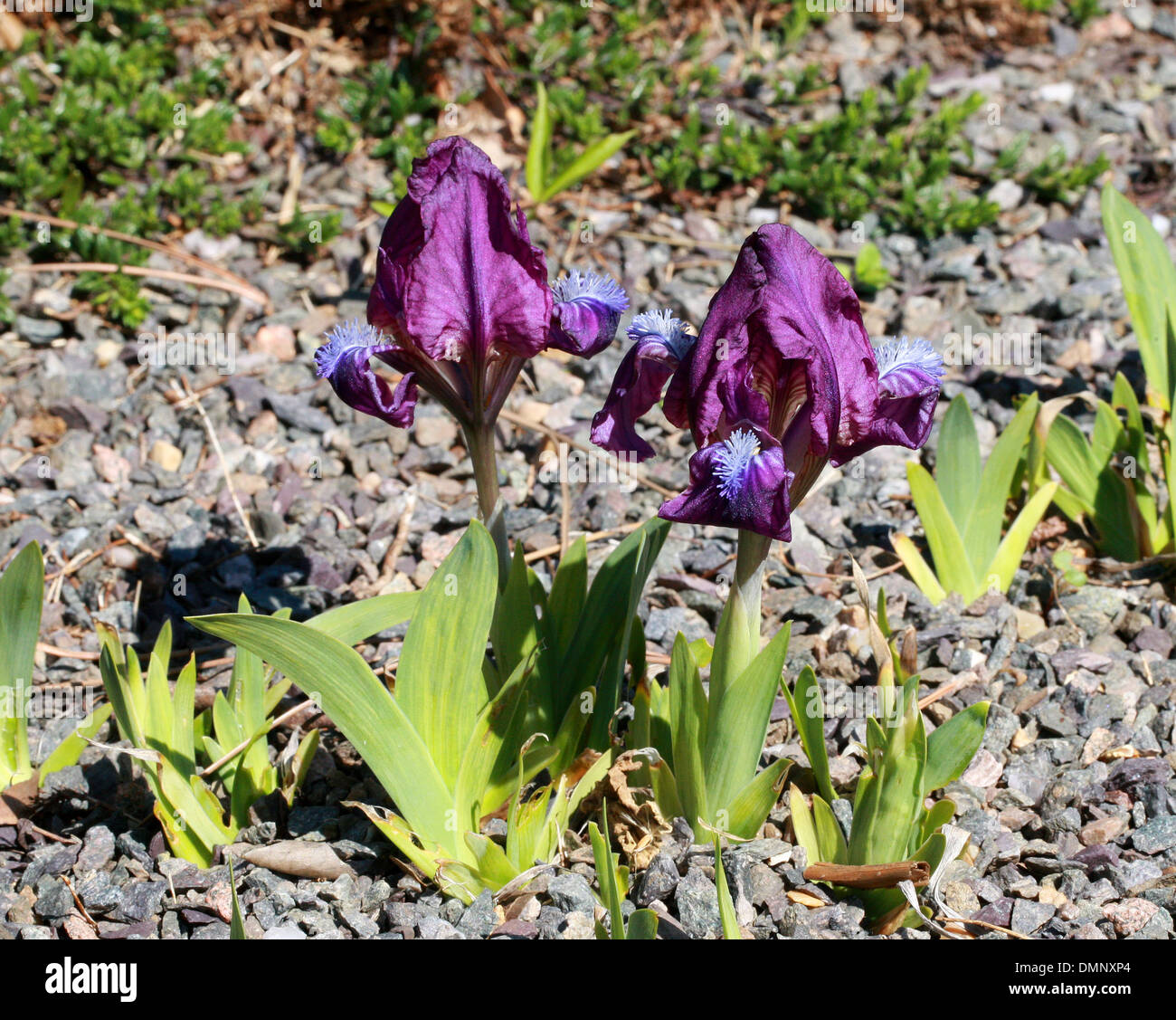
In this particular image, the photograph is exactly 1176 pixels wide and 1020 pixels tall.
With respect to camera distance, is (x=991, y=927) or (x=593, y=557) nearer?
(x=991, y=927)

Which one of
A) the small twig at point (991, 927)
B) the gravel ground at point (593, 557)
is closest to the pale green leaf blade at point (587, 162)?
the gravel ground at point (593, 557)

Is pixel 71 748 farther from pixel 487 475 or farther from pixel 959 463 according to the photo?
pixel 959 463

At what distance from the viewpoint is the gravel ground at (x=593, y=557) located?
2.18 metres

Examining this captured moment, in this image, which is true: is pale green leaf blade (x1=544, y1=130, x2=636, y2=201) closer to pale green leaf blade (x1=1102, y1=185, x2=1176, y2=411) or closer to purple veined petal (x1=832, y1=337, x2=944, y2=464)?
pale green leaf blade (x1=1102, y1=185, x2=1176, y2=411)

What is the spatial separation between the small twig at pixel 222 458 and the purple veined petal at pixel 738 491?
184 cm

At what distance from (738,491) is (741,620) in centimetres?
38

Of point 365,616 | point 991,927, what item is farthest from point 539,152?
point 991,927

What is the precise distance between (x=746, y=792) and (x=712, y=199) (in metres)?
3.04

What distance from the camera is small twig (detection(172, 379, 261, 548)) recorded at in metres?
3.24

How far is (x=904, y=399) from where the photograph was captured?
185cm

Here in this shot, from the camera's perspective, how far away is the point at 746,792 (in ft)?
6.85

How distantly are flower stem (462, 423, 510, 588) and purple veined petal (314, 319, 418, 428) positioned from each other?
16 centimetres
